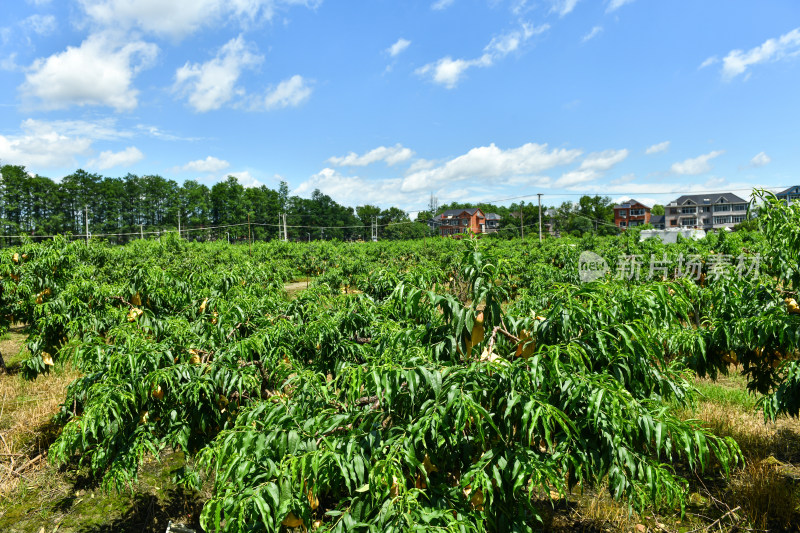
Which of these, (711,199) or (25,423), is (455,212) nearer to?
(711,199)

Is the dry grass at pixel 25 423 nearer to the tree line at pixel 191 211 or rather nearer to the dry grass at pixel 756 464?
the dry grass at pixel 756 464

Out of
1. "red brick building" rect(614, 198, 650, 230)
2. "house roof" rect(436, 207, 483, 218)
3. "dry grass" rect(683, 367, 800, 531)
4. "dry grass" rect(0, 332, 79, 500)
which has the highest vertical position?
"house roof" rect(436, 207, 483, 218)

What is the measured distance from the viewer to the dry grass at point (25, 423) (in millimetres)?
4904

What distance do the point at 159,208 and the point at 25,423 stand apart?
73.1 m

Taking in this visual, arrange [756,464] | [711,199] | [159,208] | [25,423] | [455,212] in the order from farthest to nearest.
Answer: [455,212], [711,199], [159,208], [25,423], [756,464]

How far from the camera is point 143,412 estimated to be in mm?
2992

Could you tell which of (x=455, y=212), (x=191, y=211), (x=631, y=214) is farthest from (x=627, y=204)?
(x=191, y=211)

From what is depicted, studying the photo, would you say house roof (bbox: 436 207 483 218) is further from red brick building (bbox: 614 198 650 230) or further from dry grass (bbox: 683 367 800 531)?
dry grass (bbox: 683 367 800 531)

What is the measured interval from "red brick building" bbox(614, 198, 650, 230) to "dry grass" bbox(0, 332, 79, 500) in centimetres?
8438

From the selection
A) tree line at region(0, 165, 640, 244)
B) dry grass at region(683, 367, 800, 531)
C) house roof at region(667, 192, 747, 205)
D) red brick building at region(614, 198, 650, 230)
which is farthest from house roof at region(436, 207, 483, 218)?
dry grass at region(683, 367, 800, 531)

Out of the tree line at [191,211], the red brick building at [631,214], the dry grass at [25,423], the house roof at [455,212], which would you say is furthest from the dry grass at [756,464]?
the house roof at [455,212]

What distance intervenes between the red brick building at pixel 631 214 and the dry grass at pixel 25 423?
8438cm

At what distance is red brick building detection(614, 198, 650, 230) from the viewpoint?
262 ft

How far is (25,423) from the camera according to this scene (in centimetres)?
584
